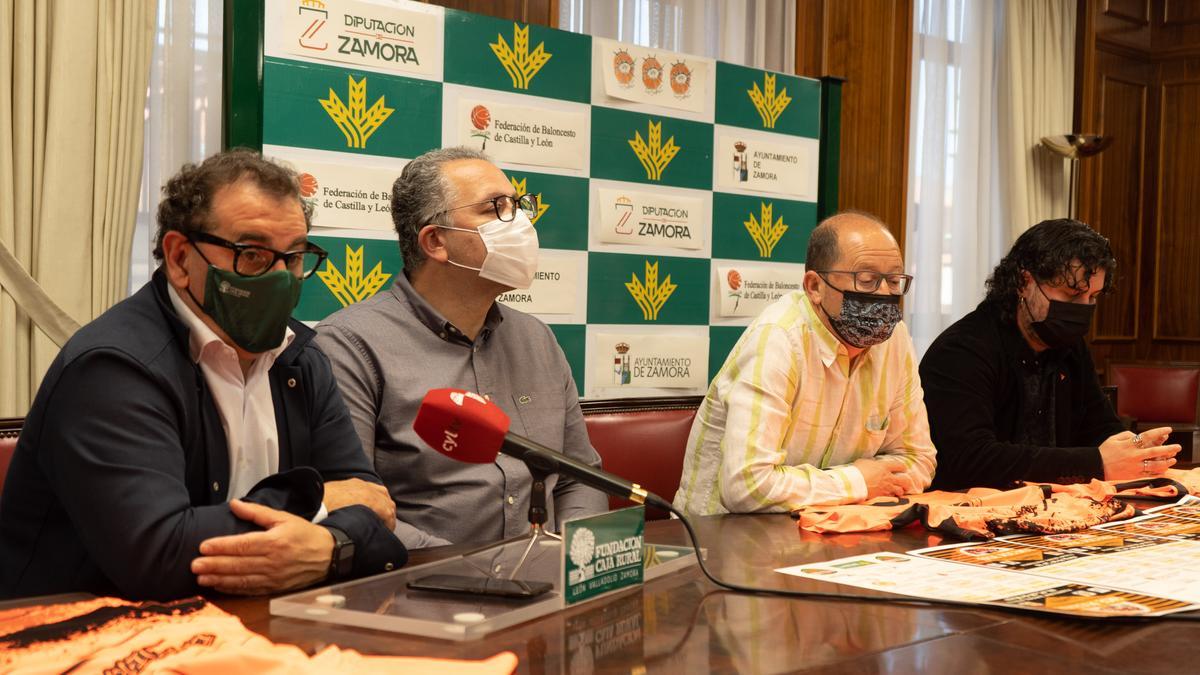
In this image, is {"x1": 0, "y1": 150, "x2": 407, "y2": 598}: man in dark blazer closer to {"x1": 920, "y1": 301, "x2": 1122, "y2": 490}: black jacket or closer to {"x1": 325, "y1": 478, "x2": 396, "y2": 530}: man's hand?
{"x1": 325, "y1": 478, "x2": 396, "y2": 530}: man's hand

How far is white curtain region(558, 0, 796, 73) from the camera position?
4.80 m

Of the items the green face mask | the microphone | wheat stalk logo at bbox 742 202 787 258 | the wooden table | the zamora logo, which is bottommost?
the wooden table

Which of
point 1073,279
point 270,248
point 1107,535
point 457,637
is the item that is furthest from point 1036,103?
point 457,637

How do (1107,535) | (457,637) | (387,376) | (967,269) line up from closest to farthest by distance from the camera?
1. (457,637)
2. (1107,535)
3. (387,376)
4. (967,269)

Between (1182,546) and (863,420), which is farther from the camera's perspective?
(863,420)

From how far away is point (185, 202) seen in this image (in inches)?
70.2

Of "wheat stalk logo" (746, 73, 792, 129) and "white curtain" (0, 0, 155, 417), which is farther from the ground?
"wheat stalk logo" (746, 73, 792, 129)

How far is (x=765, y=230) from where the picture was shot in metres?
4.71

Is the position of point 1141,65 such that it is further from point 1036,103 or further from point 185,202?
point 185,202

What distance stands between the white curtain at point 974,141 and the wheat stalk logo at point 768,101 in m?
1.53

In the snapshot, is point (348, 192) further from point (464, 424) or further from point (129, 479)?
point (464, 424)

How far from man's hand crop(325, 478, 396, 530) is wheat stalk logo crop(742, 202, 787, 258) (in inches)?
119

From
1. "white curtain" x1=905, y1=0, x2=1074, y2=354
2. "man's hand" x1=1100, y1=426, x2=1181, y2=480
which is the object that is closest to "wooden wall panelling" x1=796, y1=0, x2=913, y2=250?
"white curtain" x1=905, y1=0, x2=1074, y2=354

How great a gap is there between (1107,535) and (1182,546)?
0.12 m
